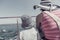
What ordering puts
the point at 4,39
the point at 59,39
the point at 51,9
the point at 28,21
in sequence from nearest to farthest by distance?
the point at 59,39 < the point at 51,9 < the point at 28,21 < the point at 4,39

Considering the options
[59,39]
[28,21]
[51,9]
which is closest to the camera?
[59,39]

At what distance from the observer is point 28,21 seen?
35.8 inches

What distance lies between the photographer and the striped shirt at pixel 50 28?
0.61 meters

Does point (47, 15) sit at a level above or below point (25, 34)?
above

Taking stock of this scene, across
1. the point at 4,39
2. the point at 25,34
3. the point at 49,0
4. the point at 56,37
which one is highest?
the point at 49,0

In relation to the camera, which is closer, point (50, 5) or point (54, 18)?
point (54, 18)

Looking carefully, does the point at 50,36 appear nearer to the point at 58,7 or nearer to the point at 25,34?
the point at 58,7

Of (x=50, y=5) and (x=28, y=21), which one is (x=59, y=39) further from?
(x=28, y=21)

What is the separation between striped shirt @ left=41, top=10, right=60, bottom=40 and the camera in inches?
24.2

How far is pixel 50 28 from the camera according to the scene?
0.65 m

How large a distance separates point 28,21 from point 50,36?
0.89 feet

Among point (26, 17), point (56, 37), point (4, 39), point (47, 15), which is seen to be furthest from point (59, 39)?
point (4, 39)

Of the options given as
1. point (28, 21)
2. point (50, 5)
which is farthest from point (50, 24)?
point (28, 21)

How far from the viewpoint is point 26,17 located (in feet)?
3.05
